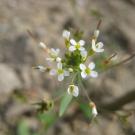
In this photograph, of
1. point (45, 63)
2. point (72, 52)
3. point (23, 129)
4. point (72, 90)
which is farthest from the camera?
point (45, 63)

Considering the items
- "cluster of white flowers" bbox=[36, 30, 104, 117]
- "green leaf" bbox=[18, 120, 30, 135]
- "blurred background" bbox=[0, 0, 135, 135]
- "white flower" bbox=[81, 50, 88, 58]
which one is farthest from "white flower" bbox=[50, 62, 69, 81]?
"green leaf" bbox=[18, 120, 30, 135]

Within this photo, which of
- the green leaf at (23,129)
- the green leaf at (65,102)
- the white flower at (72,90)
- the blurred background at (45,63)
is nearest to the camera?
the white flower at (72,90)

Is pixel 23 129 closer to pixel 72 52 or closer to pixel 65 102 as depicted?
pixel 65 102

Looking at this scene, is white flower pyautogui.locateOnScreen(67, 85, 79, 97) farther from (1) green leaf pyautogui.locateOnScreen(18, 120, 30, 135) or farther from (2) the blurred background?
(1) green leaf pyautogui.locateOnScreen(18, 120, 30, 135)

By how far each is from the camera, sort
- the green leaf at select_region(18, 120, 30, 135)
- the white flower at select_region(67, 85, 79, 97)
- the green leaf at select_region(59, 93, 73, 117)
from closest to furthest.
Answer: the white flower at select_region(67, 85, 79, 97) → the green leaf at select_region(59, 93, 73, 117) → the green leaf at select_region(18, 120, 30, 135)

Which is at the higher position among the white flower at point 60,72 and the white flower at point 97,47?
the white flower at point 97,47

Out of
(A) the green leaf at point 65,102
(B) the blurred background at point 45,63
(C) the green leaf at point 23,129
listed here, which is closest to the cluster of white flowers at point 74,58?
(A) the green leaf at point 65,102

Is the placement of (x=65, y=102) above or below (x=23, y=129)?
above

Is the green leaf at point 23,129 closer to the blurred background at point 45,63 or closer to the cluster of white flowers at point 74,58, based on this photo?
the blurred background at point 45,63

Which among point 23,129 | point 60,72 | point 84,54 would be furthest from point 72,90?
point 23,129
